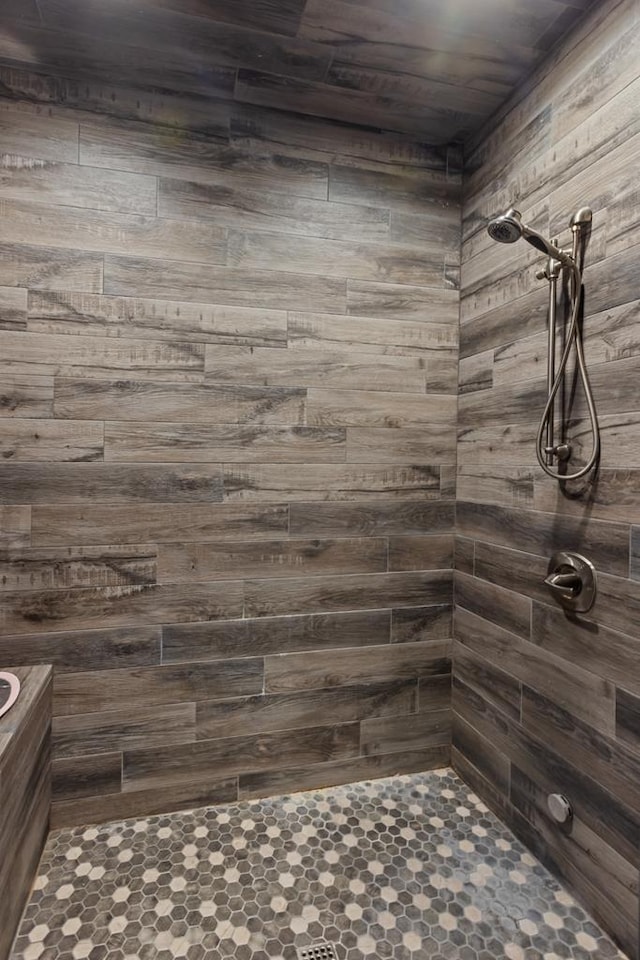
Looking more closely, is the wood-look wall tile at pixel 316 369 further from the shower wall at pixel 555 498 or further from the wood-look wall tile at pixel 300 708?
the wood-look wall tile at pixel 300 708

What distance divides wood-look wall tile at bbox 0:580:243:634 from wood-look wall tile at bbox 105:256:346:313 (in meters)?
1.02

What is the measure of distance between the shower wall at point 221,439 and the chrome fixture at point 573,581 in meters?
0.57

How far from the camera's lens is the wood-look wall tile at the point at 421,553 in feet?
6.52

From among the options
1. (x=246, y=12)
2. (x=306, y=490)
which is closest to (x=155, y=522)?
(x=306, y=490)

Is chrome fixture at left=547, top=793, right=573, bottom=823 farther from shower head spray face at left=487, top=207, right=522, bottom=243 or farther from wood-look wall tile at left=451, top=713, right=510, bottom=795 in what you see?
shower head spray face at left=487, top=207, right=522, bottom=243

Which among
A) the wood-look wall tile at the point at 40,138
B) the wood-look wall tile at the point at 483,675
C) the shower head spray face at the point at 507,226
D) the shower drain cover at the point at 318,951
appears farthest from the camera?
the wood-look wall tile at the point at 483,675

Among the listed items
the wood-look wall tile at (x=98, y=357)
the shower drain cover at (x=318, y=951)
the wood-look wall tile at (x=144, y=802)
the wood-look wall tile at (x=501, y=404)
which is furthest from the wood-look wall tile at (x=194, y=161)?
the shower drain cover at (x=318, y=951)

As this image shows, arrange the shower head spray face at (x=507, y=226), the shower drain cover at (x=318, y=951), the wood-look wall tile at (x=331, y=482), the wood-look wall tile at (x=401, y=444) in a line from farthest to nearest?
the wood-look wall tile at (x=401, y=444) → the wood-look wall tile at (x=331, y=482) → the shower head spray face at (x=507, y=226) → the shower drain cover at (x=318, y=951)

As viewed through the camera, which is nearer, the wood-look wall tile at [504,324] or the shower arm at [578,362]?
the shower arm at [578,362]

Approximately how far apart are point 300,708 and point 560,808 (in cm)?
89

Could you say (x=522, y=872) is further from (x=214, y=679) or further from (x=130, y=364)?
(x=130, y=364)

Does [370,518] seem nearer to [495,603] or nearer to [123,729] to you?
[495,603]

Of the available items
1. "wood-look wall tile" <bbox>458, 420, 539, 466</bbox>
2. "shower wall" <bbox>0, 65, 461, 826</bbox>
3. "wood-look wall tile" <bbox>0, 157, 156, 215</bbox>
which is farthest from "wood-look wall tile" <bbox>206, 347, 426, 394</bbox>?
"wood-look wall tile" <bbox>0, 157, 156, 215</bbox>

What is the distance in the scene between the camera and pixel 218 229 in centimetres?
178
